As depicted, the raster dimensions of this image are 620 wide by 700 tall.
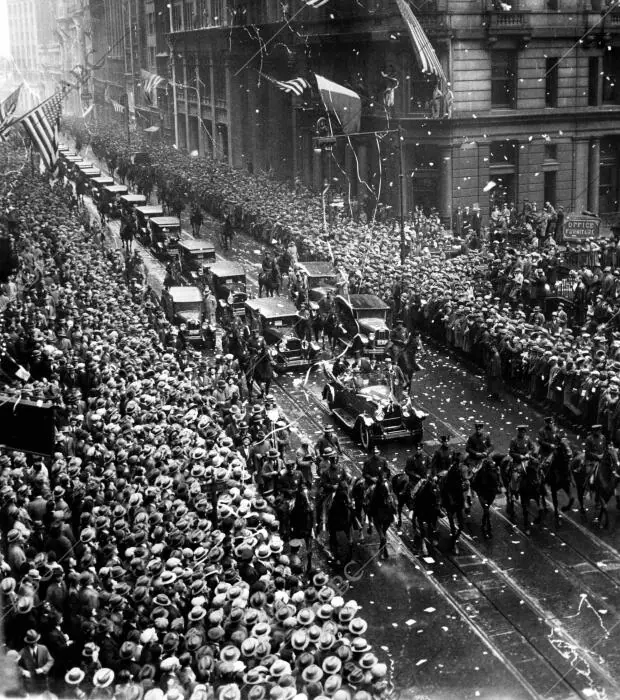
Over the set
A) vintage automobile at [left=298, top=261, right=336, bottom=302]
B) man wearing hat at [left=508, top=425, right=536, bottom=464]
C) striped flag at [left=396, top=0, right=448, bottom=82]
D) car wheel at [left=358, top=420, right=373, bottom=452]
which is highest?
striped flag at [left=396, top=0, right=448, bottom=82]

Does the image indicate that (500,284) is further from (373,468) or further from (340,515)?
(340,515)

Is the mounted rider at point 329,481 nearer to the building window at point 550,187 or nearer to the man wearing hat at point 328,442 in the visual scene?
the man wearing hat at point 328,442

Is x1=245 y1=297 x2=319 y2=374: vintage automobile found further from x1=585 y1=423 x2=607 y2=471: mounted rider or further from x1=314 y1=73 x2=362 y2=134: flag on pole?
x1=314 y1=73 x2=362 y2=134: flag on pole

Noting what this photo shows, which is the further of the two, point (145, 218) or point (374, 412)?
point (145, 218)

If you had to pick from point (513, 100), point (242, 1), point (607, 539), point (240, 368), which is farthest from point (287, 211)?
point (607, 539)

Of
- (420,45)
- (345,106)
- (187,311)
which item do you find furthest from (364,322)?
(345,106)

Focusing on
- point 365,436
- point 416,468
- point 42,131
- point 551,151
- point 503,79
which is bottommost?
point 365,436

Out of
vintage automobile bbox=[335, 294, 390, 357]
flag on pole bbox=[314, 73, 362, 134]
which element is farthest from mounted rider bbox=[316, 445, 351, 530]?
flag on pole bbox=[314, 73, 362, 134]
